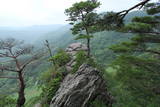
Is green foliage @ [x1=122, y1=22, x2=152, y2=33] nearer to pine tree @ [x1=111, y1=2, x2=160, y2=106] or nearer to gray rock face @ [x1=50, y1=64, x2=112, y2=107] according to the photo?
pine tree @ [x1=111, y1=2, x2=160, y2=106]

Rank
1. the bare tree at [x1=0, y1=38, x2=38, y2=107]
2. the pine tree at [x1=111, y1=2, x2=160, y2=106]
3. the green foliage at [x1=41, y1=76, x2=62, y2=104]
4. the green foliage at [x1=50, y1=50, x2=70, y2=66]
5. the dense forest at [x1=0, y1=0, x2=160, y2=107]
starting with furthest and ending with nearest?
the green foliage at [x1=50, y1=50, x2=70, y2=66] < the bare tree at [x1=0, y1=38, x2=38, y2=107] < the green foliage at [x1=41, y1=76, x2=62, y2=104] < the pine tree at [x1=111, y1=2, x2=160, y2=106] < the dense forest at [x1=0, y1=0, x2=160, y2=107]

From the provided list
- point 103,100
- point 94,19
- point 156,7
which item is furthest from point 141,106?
point 94,19

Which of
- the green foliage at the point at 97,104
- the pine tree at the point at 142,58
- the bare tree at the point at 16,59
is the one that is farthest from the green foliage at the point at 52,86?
the pine tree at the point at 142,58

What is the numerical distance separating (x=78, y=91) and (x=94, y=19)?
435cm

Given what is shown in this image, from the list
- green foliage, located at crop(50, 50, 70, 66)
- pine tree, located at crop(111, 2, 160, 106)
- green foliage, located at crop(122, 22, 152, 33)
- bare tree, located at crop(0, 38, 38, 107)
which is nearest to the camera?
green foliage, located at crop(122, 22, 152, 33)

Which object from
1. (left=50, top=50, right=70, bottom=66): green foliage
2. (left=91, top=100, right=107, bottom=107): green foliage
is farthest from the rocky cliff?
(left=50, top=50, right=70, bottom=66): green foliage

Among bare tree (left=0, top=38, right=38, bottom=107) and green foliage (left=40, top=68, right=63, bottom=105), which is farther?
bare tree (left=0, top=38, right=38, bottom=107)

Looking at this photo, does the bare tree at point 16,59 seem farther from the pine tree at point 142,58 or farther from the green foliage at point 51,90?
the pine tree at point 142,58

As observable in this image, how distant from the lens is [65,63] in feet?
45.0

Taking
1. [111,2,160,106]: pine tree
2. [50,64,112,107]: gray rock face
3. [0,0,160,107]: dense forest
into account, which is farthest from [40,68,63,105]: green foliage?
[111,2,160,106]: pine tree

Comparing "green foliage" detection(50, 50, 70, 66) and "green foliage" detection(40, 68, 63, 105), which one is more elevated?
"green foliage" detection(50, 50, 70, 66)

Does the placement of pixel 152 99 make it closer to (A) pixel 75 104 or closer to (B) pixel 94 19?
(A) pixel 75 104

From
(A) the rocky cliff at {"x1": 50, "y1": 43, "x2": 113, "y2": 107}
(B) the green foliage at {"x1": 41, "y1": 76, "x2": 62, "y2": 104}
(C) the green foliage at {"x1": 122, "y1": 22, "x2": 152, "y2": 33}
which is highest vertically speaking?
(C) the green foliage at {"x1": 122, "y1": 22, "x2": 152, "y2": 33}

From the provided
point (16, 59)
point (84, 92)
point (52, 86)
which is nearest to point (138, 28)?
point (84, 92)
